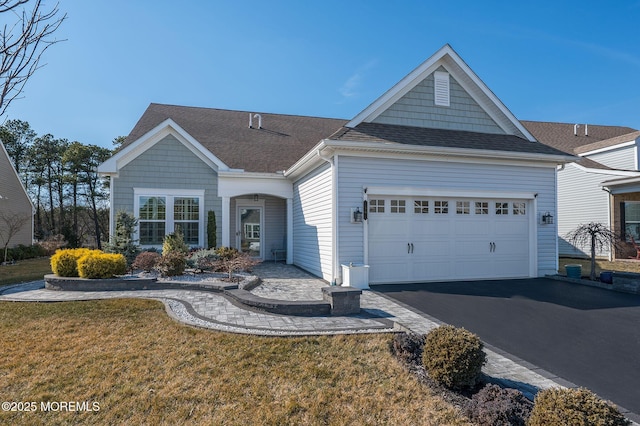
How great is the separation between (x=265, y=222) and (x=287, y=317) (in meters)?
9.08

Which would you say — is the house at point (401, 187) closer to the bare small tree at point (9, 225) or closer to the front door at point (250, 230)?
the front door at point (250, 230)

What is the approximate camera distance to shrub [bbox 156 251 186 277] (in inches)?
366

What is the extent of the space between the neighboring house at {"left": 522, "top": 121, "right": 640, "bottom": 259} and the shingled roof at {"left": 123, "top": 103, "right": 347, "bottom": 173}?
12.1m

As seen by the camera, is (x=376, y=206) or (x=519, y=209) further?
(x=519, y=209)

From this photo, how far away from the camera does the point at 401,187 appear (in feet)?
31.6

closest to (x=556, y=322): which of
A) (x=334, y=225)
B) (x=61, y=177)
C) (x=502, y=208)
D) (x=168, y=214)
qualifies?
(x=334, y=225)

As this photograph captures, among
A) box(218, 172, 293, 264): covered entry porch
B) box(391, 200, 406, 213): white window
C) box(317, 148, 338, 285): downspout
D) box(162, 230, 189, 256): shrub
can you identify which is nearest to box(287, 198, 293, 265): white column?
box(218, 172, 293, 264): covered entry porch

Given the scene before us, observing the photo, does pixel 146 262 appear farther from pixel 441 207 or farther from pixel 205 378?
pixel 441 207

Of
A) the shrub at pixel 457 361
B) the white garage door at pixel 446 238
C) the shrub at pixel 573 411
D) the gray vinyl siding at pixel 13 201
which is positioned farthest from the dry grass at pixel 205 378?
the gray vinyl siding at pixel 13 201

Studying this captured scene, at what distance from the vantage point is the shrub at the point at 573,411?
2584 mm

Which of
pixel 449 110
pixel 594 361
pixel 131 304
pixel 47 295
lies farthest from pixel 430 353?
pixel 449 110

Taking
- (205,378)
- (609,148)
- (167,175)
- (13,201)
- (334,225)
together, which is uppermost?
(609,148)

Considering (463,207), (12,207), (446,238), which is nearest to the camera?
(446,238)

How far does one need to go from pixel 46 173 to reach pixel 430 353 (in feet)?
108
